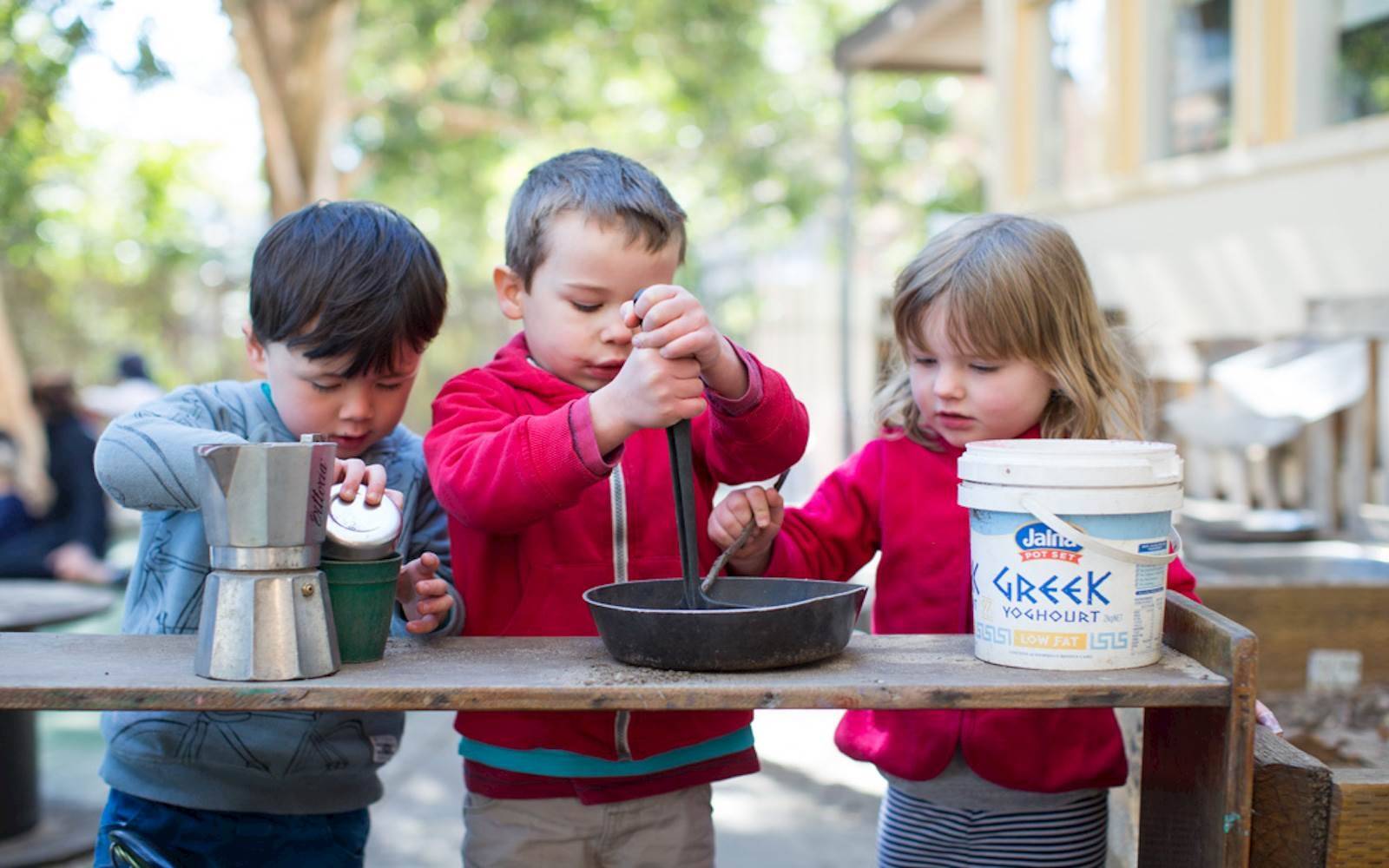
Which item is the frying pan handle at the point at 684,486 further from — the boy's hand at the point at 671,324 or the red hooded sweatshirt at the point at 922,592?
the red hooded sweatshirt at the point at 922,592

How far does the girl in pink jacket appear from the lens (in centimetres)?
201

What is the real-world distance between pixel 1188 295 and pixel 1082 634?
20.1 feet

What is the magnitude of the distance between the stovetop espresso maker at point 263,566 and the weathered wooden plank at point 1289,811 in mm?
1068

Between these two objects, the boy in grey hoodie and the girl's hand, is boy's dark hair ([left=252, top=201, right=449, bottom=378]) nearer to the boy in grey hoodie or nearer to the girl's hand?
the boy in grey hoodie

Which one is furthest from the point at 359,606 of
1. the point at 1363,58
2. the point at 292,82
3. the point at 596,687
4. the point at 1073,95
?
the point at 292,82

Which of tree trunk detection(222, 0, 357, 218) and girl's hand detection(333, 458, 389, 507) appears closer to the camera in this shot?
girl's hand detection(333, 458, 389, 507)

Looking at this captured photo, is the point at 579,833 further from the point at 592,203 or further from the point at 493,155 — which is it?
the point at 493,155

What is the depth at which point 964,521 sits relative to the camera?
2.10 metres

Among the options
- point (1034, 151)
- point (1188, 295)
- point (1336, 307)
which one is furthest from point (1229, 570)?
point (1034, 151)

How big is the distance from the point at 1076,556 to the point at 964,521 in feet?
1.62

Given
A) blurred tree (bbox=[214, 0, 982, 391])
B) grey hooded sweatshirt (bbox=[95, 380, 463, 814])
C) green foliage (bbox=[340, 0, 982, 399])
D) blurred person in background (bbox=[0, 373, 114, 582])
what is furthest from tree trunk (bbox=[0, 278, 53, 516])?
grey hooded sweatshirt (bbox=[95, 380, 463, 814])

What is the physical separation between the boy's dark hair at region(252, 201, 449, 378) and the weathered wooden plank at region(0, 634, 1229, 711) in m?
0.56

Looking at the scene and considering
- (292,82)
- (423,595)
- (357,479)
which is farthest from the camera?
(292,82)

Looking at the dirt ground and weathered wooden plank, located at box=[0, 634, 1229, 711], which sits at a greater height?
weathered wooden plank, located at box=[0, 634, 1229, 711]
